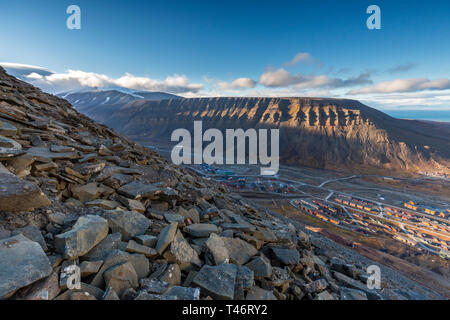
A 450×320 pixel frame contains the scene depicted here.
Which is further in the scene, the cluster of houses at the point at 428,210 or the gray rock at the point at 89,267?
the cluster of houses at the point at 428,210

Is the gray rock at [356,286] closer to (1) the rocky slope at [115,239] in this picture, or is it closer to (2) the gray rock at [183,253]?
(1) the rocky slope at [115,239]

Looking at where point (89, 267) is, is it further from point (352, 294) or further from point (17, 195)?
point (352, 294)

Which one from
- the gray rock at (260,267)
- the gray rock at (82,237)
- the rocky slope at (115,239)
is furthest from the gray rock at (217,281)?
the gray rock at (82,237)

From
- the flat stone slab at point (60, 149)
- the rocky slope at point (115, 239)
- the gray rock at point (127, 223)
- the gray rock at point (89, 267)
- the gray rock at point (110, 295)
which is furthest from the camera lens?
the flat stone slab at point (60, 149)

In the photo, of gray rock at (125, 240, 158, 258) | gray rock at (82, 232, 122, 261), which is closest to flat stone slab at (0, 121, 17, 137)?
gray rock at (82, 232, 122, 261)

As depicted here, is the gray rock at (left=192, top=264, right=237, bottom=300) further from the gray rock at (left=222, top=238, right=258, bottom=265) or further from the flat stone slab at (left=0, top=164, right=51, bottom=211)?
the flat stone slab at (left=0, top=164, right=51, bottom=211)

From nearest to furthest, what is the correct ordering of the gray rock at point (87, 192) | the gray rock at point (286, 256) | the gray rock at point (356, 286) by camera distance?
1. the gray rock at point (87, 192)
2. the gray rock at point (286, 256)
3. the gray rock at point (356, 286)

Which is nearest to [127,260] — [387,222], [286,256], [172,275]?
[172,275]
